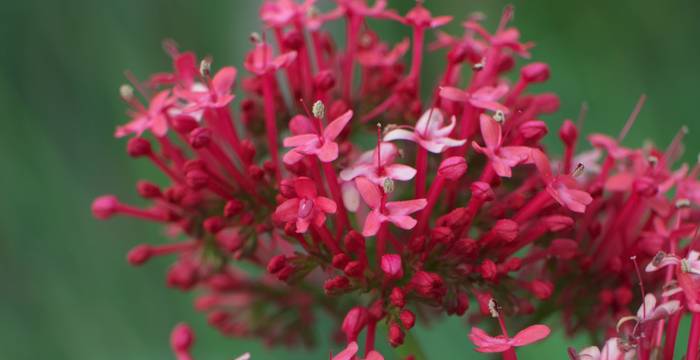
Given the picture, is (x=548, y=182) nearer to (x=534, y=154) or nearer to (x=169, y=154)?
(x=534, y=154)

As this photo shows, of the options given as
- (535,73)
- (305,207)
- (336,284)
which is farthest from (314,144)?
(535,73)

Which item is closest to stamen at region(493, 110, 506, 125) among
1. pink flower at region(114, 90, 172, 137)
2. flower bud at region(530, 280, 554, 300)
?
flower bud at region(530, 280, 554, 300)

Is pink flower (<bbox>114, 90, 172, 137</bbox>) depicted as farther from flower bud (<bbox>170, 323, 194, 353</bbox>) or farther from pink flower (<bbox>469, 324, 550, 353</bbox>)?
pink flower (<bbox>469, 324, 550, 353</bbox>)

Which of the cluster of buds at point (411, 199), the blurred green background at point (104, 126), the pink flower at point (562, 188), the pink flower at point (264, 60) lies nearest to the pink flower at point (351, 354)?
the cluster of buds at point (411, 199)

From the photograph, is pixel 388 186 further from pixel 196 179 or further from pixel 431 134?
pixel 196 179

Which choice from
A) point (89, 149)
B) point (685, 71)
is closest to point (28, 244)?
point (89, 149)

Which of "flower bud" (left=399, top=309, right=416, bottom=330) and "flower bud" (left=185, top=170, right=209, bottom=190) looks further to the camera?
"flower bud" (left=185, top=170, right=209, bottom=190)
